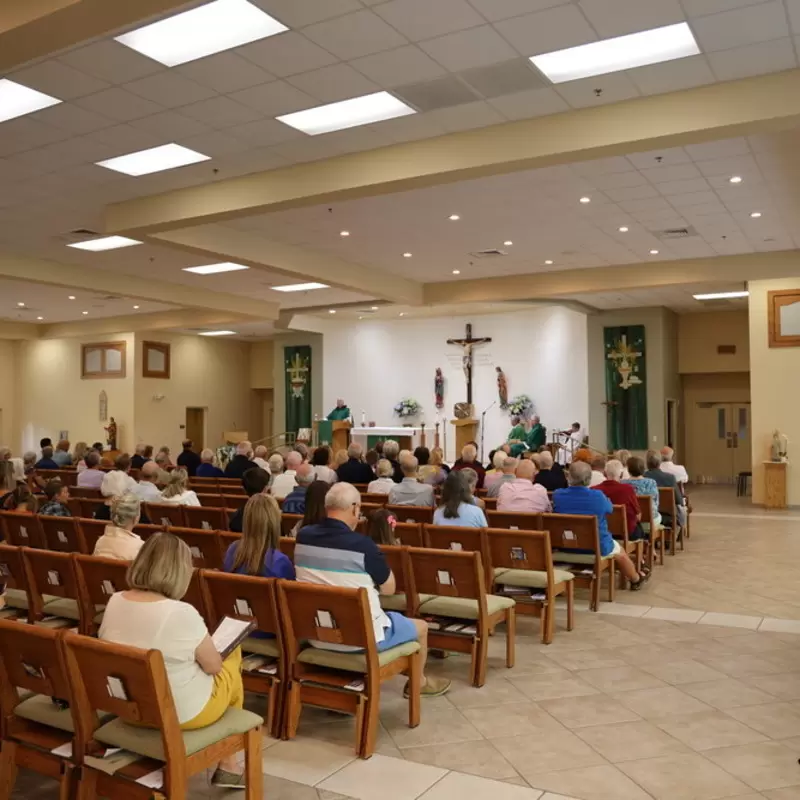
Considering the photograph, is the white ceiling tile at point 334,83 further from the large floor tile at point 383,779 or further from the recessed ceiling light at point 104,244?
the recessed ceiling light at point 104,244

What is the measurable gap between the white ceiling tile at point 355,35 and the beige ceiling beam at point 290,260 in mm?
5014

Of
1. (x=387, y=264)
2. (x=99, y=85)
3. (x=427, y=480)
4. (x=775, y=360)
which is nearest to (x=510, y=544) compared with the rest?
(x=427, y=480)

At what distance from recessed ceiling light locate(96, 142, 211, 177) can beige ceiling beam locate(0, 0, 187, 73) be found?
2.66 m

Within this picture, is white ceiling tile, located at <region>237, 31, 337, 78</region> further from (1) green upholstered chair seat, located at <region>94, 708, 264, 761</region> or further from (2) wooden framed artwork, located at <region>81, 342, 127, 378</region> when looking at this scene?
(2) wooden framed artwork, located at <region>81, 342, 127, 378</region>

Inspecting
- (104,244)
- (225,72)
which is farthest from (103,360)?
(225,72)

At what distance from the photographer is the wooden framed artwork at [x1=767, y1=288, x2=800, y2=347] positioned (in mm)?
13680

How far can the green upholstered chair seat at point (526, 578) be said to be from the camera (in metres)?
5.52

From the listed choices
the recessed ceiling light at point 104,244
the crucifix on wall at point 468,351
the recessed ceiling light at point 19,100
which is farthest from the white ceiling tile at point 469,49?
the crucifix on wall at point 468,351

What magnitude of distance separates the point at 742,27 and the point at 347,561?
442cm

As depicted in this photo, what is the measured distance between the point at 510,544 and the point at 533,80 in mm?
3558

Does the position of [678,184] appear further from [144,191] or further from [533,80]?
[144,191]

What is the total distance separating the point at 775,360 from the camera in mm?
13898

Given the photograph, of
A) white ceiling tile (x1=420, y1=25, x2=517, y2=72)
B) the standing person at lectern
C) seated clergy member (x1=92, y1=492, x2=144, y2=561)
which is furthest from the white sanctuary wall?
seated clergy member (x1=92, y1=492, x2=144, y2=561)

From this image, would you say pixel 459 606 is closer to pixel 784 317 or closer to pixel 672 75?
pixel 672 75
